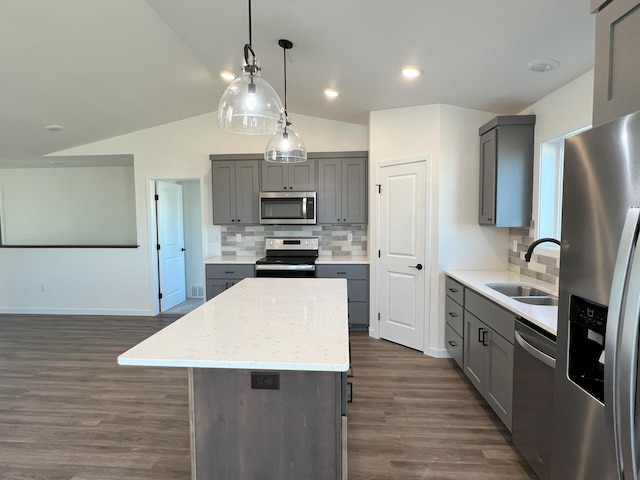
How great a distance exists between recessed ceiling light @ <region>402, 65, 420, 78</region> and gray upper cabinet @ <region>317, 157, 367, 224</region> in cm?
149

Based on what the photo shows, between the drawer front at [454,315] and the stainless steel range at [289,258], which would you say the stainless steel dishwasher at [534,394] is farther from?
the stainless steel range at [289,258]

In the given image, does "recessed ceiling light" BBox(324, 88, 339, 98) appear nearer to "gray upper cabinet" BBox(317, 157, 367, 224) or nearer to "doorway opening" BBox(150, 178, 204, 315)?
"gray upper cabinet" BBox(317, 157, 367, 224)

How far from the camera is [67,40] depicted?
254 cm

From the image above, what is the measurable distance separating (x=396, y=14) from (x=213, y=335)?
200cm

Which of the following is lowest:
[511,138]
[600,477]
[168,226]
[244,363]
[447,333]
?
[447,333]

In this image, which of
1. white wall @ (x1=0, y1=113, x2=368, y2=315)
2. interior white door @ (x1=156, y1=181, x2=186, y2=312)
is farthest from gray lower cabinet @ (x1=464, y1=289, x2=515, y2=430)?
interior white door @ (x1=156, y1=181, x2=186, y2=312)

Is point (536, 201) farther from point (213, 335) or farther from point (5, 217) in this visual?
point (5, 217)

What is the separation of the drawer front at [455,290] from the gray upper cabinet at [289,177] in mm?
1985

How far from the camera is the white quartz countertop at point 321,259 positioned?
158 inches

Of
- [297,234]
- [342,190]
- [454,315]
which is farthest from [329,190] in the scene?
[454,315]

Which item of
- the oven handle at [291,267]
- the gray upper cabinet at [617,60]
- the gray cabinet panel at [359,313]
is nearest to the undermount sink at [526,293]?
the gray upper cabinet at [617,60]

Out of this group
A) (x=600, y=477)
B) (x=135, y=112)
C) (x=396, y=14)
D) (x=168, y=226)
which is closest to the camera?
(x=600, y=477)

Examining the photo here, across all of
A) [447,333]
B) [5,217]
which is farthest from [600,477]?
[5,217]

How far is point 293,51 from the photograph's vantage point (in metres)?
2.59
